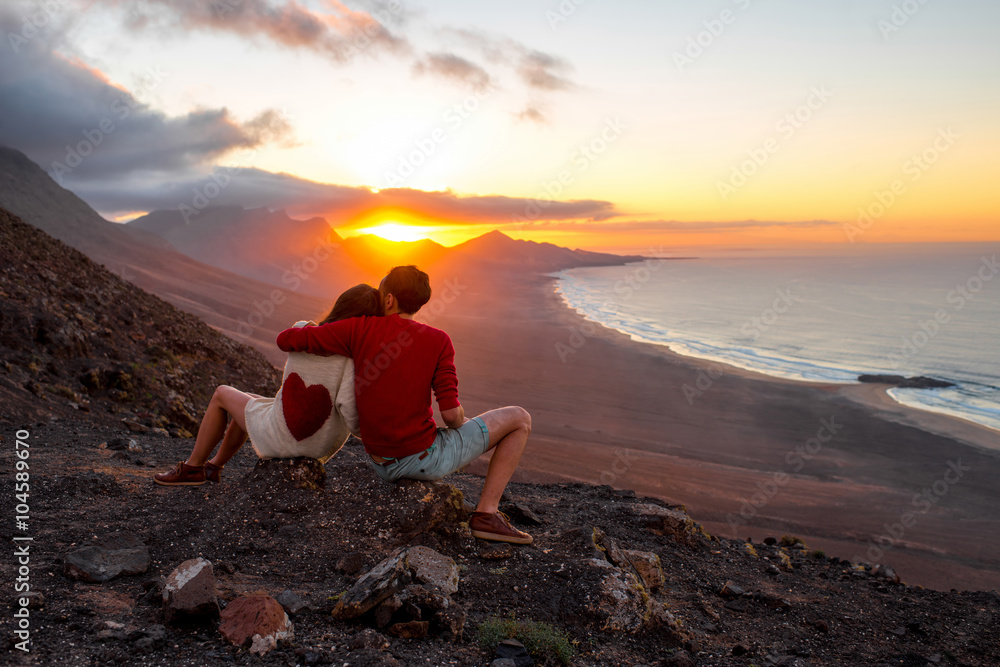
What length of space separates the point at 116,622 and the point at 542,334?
2822cm

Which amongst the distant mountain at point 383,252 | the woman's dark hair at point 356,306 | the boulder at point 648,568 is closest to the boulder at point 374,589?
the woman's dark hair at point 356,306

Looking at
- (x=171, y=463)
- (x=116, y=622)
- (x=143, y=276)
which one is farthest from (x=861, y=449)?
(x=143, y=276)

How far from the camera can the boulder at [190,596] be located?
9.00 ft

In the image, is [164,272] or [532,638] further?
[164,272]

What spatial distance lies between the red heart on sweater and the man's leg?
3.38 feet

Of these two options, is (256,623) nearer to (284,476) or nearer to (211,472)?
(284,476)

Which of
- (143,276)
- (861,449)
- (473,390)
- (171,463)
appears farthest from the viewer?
(143,276)

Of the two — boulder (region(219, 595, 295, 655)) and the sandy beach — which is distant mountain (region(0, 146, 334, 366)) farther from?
boulder (region(219, 595, 295, 655))

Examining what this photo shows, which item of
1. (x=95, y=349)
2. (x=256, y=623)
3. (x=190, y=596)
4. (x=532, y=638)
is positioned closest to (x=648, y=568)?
(x=532, y=638)

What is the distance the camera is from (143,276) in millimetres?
35938

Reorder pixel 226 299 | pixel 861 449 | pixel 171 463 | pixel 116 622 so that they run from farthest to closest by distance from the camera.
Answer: pixel 226 299
pixel 861 449
pixel 171 463
pixel 116 622

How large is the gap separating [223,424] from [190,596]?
1725 millimetres

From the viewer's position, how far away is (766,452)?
14055 mm

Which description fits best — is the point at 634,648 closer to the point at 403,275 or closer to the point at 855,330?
the point at 403,275
